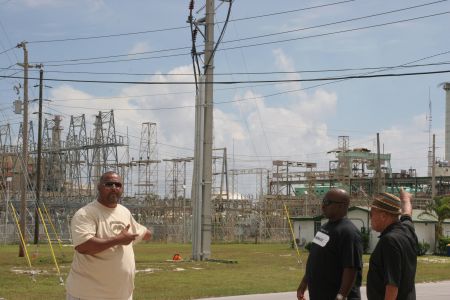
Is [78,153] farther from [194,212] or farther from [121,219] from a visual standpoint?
[121,219]

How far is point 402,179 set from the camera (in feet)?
253

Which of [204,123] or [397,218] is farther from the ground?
[204,123]

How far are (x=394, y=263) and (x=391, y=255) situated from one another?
2.5 inches

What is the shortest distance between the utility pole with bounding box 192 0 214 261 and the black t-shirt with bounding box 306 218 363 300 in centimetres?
2326

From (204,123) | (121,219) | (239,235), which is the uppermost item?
(204,123)

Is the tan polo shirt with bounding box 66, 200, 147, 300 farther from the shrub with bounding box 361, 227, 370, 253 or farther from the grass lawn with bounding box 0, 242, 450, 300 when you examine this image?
the shrub with bounding box 361, 227, 370, 253

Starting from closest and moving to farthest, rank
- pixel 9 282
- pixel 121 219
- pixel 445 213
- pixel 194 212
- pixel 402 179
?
pixel 121 219 < pixel 9 282 < pixel 194 212 < pixel 445 213 < pixel 402 179

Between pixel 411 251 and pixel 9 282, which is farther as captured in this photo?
pixel 9 282

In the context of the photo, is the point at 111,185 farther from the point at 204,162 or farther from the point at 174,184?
the point at 174,184

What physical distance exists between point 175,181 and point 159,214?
7.06m

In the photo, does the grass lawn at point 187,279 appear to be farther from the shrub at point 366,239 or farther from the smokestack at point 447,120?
the smokestack at point 447,120

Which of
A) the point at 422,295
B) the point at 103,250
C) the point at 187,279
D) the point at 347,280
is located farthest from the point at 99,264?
the point at 187,279

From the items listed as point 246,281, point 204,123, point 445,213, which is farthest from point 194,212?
point 445,213

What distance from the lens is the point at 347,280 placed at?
6.06 meters
